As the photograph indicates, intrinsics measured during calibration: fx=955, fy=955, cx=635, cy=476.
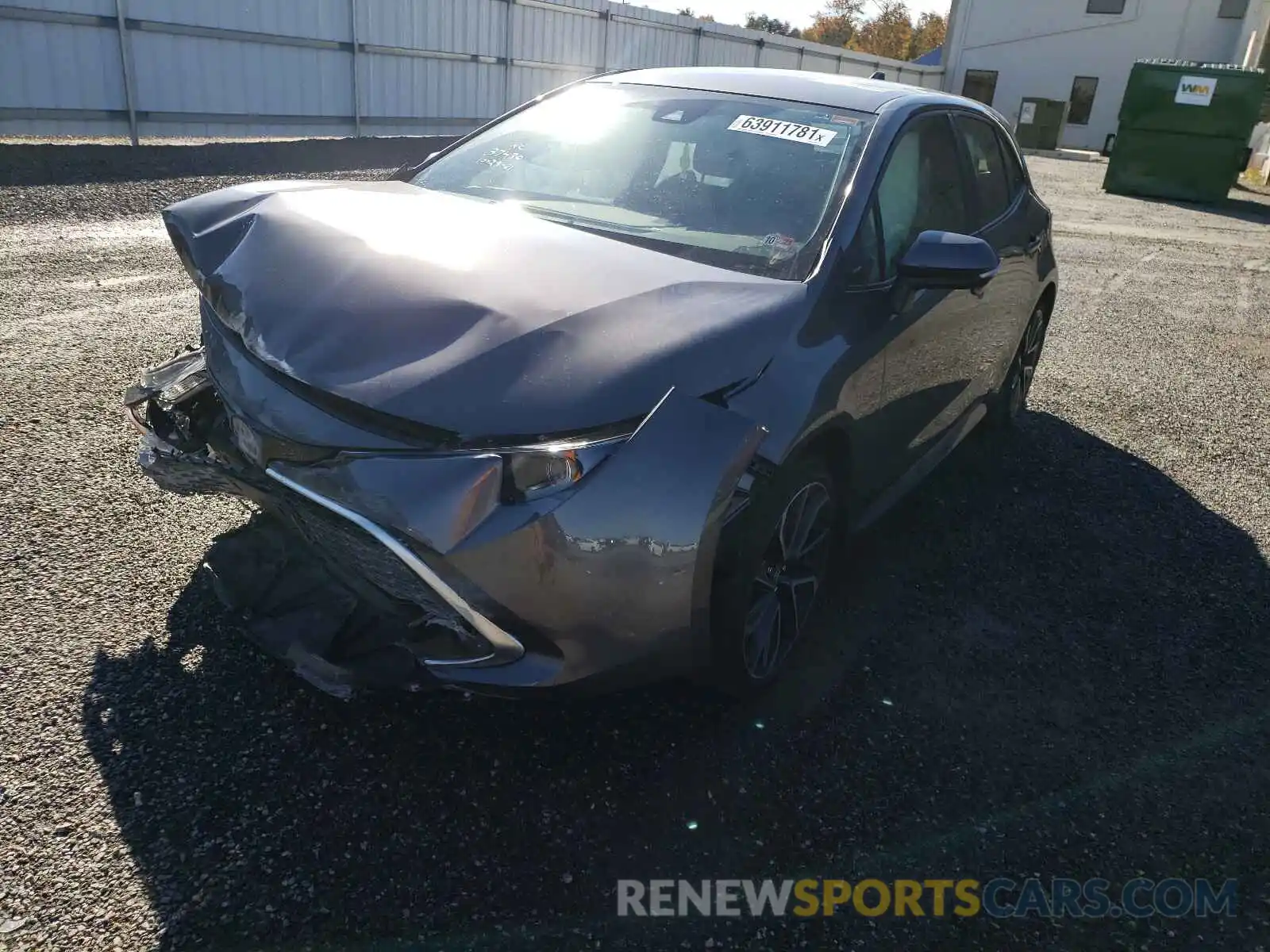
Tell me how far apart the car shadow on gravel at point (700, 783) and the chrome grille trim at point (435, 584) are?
0.56 ft

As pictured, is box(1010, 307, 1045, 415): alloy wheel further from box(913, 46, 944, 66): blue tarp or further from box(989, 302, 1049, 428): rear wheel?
box(913, 46, 944, 66): blue tarp

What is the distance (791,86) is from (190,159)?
9.44 metres


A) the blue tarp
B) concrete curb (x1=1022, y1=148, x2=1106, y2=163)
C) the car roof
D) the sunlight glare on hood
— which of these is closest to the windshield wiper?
the sunlight glare on hood

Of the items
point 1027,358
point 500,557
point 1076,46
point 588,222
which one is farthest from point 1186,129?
point 1076,46

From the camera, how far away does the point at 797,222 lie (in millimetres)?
2920

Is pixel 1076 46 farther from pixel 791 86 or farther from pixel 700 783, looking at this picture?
pixel 700 783

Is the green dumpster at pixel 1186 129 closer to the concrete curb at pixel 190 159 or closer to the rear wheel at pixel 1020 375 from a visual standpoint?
the concrete curb at pixel 190 159

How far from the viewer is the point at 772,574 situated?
262 cm

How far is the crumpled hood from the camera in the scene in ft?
6.82

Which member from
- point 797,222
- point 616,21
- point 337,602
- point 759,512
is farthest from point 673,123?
point 616,21

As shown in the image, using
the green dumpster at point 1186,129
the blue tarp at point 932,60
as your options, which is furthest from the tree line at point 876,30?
the green dumpster at point 1186,129

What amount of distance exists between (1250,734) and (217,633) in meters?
A: 3.01

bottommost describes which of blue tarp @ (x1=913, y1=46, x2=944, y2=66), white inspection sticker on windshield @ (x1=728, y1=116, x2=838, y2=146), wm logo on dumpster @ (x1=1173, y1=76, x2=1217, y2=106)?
white inspection sticker on windshield @ (x1=728, y1=116, x2=838, y2=146)

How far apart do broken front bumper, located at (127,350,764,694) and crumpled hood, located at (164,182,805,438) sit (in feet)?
0.40
